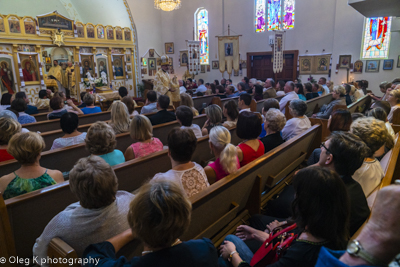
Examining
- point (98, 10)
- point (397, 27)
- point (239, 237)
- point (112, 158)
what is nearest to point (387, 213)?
point (239, 237)

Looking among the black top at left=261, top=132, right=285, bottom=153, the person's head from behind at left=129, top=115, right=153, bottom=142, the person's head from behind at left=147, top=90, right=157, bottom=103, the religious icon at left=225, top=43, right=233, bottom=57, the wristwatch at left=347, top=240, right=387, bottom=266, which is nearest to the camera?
the wristwatch at left=347, top=240, right=387, bottom=266

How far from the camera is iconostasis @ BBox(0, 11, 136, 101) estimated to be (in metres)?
9.64

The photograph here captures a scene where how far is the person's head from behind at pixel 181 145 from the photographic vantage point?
2.03 meters

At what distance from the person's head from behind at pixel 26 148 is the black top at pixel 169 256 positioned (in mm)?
1320

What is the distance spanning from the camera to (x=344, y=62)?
1146 cm

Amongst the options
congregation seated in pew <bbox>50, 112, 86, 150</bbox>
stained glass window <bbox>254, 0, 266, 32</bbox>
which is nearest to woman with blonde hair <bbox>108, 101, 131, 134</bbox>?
congregation seated in pew <bbox>50, 112, 86, 150</bbox>

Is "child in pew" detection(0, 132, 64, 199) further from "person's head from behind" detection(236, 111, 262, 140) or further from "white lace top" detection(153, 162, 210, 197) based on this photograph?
"person's head from behind" detection(236, 111, 262, 140)

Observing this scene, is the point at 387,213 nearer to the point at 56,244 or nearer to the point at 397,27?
the point at 56,244

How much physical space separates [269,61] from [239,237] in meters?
12.9

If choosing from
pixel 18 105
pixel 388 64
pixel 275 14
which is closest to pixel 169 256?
pixel 18 105

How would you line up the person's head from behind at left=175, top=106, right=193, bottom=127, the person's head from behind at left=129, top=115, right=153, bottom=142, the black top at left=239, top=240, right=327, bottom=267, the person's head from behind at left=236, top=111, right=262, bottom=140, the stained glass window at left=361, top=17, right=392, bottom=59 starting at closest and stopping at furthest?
the black top at left=239, top=240, right=327, bottom=267, the person's head from behind at left=236, top=111, right=262, bottom=140, the person's head from behind at left=129, top=115, right=153, bottom=142, the person's head from behind at left=175, top=106, right=193, bottom=127, the stained glass window at left=361, top=17, right=392, bottom=59

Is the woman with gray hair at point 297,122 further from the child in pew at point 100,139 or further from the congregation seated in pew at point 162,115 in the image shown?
the child in pew at point 100,139

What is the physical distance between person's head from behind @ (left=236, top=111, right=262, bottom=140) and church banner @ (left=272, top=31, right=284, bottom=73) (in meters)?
10.2

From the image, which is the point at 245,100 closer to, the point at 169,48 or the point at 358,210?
the point at 358,210
